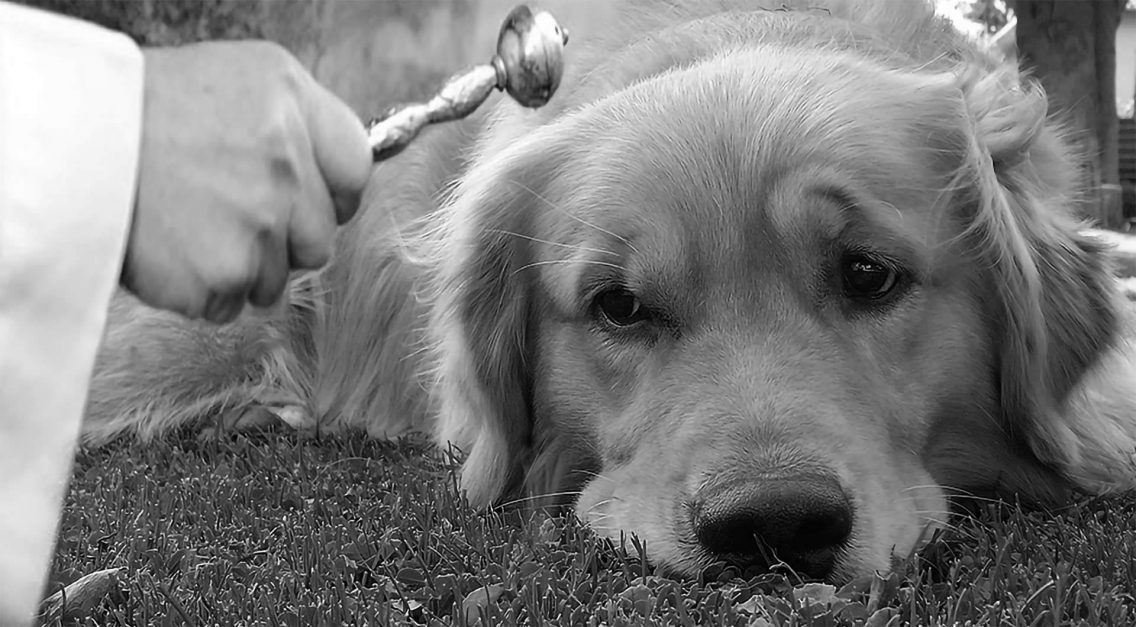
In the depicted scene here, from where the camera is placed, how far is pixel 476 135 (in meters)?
4.46

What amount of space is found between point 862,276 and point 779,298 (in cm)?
19

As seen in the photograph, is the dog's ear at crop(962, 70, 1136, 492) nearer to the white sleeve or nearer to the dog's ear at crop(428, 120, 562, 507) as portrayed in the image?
the dog's ear at crop(428, 120, 562, 507)

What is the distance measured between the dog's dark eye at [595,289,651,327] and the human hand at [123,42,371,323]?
165cm

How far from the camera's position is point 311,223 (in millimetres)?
1278

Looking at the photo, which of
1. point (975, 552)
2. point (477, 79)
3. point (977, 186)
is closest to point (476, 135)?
point (977, 186)

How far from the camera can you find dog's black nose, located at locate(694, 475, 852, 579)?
2.30m

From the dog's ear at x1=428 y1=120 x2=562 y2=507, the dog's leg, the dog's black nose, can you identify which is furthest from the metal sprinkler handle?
the dog's leg

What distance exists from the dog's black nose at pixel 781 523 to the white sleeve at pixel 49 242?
56.0 inches

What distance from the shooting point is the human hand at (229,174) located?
3.93 ft

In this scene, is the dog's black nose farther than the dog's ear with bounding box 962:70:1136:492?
No

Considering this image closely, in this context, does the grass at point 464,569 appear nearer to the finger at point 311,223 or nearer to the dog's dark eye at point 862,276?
the dog's dark eye at point 862,276

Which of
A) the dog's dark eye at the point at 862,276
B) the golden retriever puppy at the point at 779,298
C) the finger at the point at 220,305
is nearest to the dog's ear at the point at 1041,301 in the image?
the golden retriever puppy at the point at 779,298

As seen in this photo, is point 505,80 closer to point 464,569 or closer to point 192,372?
point 464,569

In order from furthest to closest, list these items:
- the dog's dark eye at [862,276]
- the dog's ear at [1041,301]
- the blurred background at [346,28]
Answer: the blurred background at [346,28], the dog's ear at [1041,301], the dog's dark eye at [862,276]
